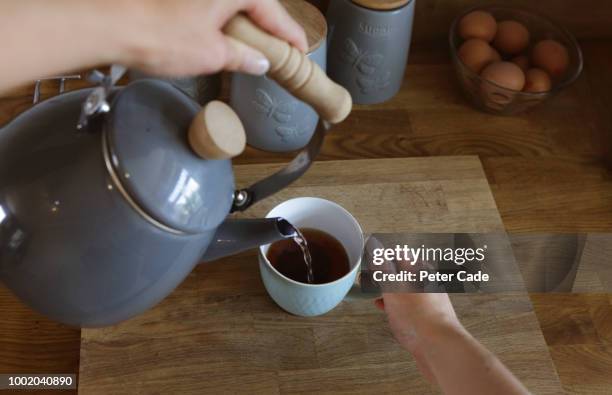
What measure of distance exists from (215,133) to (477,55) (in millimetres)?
648

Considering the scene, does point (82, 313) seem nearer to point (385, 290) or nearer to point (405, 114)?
point (385, 290)

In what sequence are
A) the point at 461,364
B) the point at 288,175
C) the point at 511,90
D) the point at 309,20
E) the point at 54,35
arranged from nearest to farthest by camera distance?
the point at 54,35
the point at 288,175
the point at 461,364
the point at 309,20
the point at 511,90

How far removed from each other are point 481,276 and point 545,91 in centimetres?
35

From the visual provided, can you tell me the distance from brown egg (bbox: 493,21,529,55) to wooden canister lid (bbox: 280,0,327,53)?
353 mm

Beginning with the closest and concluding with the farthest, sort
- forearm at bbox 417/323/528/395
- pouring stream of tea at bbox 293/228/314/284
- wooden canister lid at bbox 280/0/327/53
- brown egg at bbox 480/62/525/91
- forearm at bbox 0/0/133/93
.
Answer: forearm at bbox 0/0/133/93 < forearm at bbox 417/323/528/395 < pouring stream of tea at bbox 293/228/314/284 < wooden canister lid at bbox 280/0/327/53 < brown egg at bbox 480/62/525/91

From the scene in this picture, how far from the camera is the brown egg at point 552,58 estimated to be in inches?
38.7

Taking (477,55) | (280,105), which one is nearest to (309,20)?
(280,105)

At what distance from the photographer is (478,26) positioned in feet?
3.23

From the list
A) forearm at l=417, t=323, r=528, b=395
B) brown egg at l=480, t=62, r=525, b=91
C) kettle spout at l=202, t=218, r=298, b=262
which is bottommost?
forearm at l=417, t=323, r=528, b=395

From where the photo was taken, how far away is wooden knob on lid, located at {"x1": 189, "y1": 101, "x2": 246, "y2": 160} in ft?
1.41

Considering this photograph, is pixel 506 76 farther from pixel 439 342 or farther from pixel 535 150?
pixel 439 342

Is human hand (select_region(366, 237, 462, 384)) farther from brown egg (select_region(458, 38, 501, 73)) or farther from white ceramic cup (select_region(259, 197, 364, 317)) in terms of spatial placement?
brown egg (select_region(458, 38, 501, 73))

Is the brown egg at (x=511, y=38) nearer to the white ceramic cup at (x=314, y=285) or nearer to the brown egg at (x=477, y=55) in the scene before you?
the brown egg at (x=477, y=55)

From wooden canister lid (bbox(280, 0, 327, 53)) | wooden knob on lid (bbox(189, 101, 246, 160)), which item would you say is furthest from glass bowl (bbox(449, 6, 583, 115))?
wooden knob on lid (bbox(189, 101, 246, 160))
